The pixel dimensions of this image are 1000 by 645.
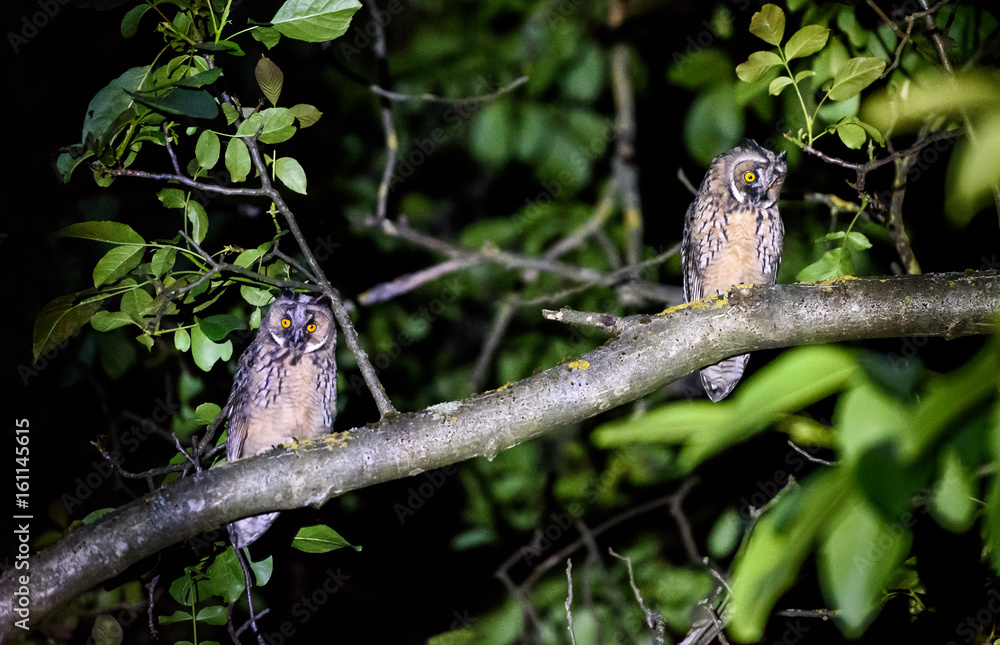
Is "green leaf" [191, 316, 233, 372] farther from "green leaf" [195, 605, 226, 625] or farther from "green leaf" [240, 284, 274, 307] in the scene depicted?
"green leaf" [195, 605, 226, 625]

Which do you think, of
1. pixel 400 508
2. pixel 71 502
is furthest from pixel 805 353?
pixel 400 508

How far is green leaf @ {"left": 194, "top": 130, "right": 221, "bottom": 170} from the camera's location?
169 cm

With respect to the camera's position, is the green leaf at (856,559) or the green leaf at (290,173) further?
the green leaf at (290,173)

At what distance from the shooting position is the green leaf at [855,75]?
1784mm

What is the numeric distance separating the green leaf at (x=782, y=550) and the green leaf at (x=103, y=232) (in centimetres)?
162

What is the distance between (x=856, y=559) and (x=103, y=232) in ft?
5.72

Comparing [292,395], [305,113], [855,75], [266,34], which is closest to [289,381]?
[292,395]

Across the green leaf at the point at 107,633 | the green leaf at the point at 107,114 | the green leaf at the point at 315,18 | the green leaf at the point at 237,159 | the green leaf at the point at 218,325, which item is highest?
the green leaf at the point at 315,18

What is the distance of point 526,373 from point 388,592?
6.40ft

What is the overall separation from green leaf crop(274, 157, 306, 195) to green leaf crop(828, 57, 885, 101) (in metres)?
1.47

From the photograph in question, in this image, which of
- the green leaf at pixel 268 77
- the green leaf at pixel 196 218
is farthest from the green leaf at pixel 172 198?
the green leaf at pixel 268 77

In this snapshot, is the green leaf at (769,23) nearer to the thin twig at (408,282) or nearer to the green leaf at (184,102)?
the green leaf at (184,102)

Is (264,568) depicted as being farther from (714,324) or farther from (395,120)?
(395,120)

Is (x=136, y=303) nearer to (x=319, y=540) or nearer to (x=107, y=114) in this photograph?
(x=107, y=114)
